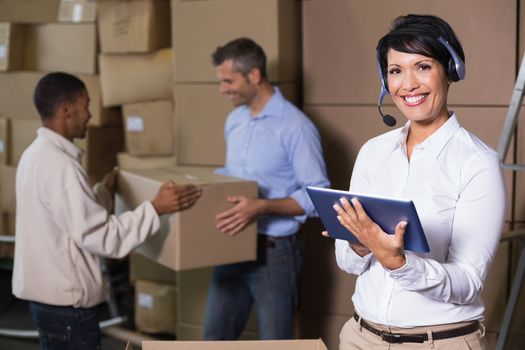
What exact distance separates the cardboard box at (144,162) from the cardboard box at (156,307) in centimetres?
53

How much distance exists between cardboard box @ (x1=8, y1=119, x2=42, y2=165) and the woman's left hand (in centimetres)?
267

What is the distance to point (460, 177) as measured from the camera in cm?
130

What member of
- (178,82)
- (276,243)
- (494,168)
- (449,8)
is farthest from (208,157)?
(494,168)

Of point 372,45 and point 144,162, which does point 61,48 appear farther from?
point 372,45

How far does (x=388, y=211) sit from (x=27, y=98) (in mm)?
2810

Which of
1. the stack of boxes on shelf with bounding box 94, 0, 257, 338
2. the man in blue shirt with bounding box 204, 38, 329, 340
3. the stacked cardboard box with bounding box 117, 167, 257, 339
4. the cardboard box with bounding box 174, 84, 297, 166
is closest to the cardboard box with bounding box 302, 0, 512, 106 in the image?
the cardboard box with bounding box 174, 84, 297, 166

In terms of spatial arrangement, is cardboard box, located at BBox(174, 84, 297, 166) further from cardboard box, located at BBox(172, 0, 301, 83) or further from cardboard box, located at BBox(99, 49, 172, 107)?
cardboard box, located at BBox(99, 49, 172, 107)

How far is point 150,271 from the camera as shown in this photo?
3312 millimetres

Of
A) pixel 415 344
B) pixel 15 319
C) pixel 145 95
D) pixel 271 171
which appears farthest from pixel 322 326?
pixel 15 319

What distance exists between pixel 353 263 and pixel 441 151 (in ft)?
0.90

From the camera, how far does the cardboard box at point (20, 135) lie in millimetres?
3586

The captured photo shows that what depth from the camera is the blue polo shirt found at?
2.35 m

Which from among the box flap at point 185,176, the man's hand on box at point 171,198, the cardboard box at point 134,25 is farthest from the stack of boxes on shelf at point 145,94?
the man's hand on box at point 171,198

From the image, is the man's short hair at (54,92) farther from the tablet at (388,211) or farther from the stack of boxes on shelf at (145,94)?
the tablet at (388,211)
